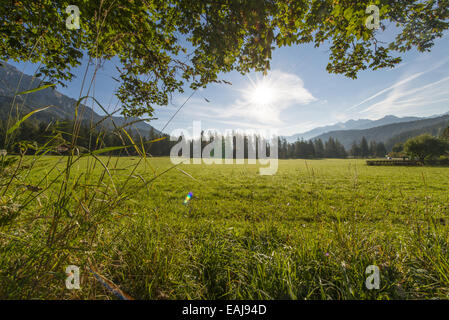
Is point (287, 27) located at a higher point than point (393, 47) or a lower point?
lower

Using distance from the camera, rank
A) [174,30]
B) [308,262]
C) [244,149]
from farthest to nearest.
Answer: [244,149], [174,30], [308,262]

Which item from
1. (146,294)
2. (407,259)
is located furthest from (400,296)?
(146,294)

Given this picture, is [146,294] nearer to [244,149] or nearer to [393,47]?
[393,47]

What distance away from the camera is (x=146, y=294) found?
157cm

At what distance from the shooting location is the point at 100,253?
1800 mm

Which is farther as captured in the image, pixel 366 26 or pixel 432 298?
pixel 366 26

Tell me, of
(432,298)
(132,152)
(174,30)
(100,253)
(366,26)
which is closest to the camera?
(432,298)
